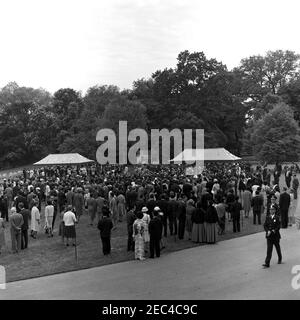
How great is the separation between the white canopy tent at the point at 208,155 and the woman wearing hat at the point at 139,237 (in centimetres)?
2346

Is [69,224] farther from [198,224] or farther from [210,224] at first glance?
[210,224]

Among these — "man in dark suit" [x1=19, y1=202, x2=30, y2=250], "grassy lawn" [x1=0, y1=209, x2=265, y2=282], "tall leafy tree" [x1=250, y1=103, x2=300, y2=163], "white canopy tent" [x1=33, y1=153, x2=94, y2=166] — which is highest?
"tall leafy tree" [x1=250, y1=103, x2=300, y2=163]

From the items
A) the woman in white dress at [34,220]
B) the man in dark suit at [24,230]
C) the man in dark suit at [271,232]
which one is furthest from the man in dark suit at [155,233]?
the woman in white dress at [34,220]

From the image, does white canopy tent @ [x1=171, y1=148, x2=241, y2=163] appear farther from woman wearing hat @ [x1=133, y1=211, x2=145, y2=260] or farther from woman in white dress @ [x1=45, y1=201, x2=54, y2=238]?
woman wearing hat @ [x1=133, y1=211, x2=145, y2=260]

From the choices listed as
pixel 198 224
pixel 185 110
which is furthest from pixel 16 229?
pixel 185 110

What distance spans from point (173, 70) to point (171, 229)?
49138 millimetres

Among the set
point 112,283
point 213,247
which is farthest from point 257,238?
point 112,283

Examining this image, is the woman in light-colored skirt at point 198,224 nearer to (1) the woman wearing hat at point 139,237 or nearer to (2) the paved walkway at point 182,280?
(2) the paved walkway at point 182,280

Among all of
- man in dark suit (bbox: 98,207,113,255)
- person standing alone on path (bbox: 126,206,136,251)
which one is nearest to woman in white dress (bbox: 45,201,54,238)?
man in dark suit (bbox: 98,207,113,255)

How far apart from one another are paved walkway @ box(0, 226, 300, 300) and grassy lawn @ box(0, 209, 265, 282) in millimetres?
640

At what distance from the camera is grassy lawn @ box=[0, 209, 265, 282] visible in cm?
1288

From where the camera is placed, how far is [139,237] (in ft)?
43.9

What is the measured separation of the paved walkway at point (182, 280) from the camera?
32.3 ft

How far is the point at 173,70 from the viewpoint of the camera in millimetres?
63406
